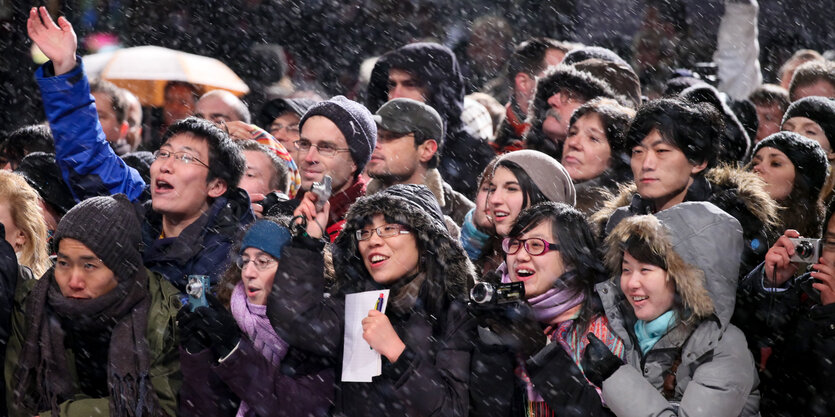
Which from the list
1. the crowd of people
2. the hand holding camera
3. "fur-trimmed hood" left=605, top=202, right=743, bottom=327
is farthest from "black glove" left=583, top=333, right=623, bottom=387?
the hand holding camera

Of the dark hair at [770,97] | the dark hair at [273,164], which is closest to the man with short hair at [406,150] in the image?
the dark hair at [273,164]

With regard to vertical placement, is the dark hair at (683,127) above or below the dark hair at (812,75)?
above

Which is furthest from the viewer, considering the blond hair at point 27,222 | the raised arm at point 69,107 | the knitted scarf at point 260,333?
the blond hair at point 27,222

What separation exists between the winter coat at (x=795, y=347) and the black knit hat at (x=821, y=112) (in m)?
1.80

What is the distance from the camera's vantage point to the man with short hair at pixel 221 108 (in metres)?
7.75

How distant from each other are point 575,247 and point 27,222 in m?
2.75

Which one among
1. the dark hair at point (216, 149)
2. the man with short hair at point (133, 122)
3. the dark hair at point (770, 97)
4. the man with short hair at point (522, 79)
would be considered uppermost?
the dark hair at point (216, 149)

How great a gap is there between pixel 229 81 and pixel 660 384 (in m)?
6.28

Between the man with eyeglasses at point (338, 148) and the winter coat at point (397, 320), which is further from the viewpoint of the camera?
the man with eyeglasses at point (338, 148)

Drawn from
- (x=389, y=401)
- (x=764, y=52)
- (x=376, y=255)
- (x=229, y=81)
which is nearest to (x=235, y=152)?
(x=376, y=255)

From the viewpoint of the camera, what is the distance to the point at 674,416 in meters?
4.27

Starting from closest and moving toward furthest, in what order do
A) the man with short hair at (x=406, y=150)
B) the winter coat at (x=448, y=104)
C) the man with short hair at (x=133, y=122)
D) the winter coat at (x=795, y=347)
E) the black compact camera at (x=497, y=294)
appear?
the black compact camera at (x=497, y=294)
the winter coat at (x=795, y=347)
the man with short hair at (x=406, y=150)
the winter coat at (x=448, y=104)
the man with short hair at (x=133, y=122)

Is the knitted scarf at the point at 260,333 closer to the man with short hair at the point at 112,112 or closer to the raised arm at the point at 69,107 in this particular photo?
the raised arm at the point at 69,107

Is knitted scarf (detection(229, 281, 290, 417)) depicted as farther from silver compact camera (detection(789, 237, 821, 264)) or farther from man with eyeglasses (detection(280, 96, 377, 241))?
silver compact camera (detection(789, 237, 821, 264))
